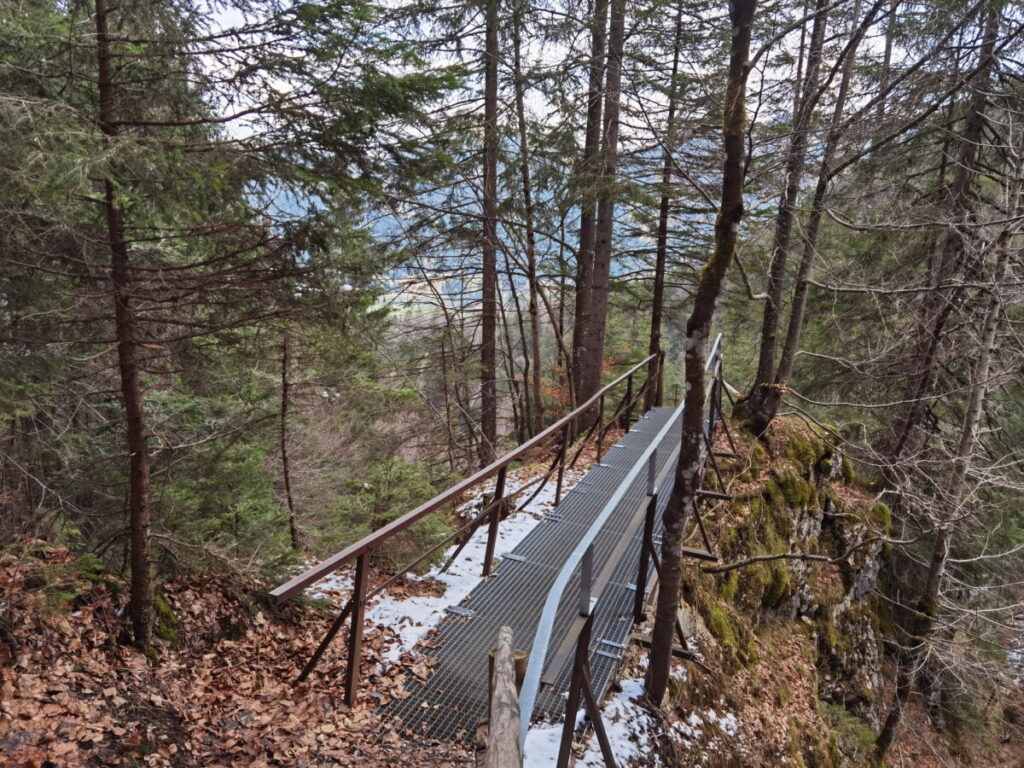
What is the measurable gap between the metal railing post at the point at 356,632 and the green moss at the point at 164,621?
152cm

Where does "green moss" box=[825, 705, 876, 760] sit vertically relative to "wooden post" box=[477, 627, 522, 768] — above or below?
below

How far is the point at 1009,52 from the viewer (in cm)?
623

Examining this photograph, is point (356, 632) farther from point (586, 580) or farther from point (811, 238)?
point (811, 238)

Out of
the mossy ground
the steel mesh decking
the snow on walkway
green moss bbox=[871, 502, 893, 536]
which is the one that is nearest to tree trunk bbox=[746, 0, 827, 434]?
the mossy ground

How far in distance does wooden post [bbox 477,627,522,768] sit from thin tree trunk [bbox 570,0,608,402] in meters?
7.58

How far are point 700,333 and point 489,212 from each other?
7.20 metres

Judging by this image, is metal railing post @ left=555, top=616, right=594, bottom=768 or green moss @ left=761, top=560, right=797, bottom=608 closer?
metal railing post @ left=555, top=616, right=594, bottom=768

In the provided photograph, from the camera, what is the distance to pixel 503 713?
5.51 ft

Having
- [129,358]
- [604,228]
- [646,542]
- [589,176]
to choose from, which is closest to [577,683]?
[646,542]

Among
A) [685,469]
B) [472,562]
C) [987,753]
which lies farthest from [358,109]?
[987,753]

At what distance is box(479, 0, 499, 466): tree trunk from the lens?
962 cm

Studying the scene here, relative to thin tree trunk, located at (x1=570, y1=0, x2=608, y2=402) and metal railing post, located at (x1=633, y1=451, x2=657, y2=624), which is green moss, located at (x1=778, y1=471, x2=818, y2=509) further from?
metal railing post, located at (x1=633, y1=451, x2=657, y2=624)

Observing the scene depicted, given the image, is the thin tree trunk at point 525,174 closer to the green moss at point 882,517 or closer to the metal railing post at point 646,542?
the metal railing post at point 646,542

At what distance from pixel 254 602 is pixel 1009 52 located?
1013 cm
